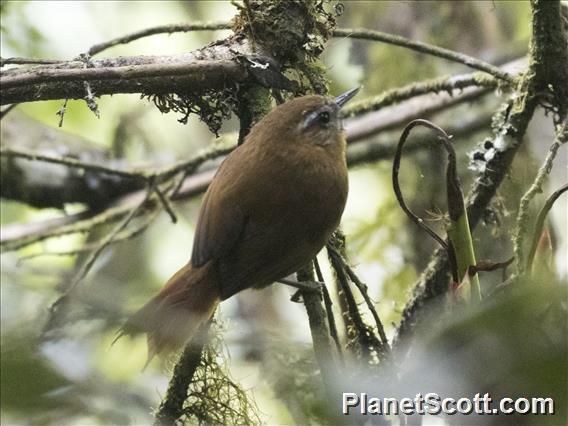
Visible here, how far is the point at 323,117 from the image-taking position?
2414 millimetres

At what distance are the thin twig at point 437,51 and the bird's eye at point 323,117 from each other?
0.98 ft

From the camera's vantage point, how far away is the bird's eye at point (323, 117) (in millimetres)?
2400

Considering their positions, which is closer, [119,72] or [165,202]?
[119,72]

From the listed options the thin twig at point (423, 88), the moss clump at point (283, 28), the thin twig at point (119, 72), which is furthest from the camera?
the thin twig at point (423, 88)

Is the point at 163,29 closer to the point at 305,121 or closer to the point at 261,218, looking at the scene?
the point at 305,121

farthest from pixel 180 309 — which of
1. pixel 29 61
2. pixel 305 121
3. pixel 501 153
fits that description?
pixel 501 153

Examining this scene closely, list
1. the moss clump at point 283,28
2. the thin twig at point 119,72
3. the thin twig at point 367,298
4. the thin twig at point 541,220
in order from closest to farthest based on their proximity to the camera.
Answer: the thin twig at point 119,72 → the thin twig at point 541,220 → the thin twig at point 367,298 → the moss clump at point 283,28

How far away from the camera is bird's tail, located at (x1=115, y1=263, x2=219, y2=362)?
205 centimetres

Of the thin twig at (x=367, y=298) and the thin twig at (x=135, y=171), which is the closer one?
the thin twig at (x=367, y=298)

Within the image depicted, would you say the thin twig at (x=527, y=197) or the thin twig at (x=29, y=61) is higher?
the thin twig at (x=29, y=61)

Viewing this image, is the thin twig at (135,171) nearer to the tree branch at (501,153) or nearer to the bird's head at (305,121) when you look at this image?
the bird's head at (305,121)

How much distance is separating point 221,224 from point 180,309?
26 centimetres

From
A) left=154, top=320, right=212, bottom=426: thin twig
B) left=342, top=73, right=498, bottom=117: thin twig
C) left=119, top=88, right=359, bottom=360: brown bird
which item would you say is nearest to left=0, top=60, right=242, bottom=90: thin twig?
left=119, top=88, right=359, bottom=360: brown bird

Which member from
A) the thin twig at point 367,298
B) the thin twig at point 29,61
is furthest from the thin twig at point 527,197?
the thin twig at point 29,61
